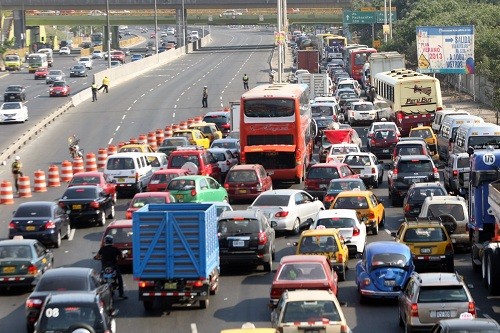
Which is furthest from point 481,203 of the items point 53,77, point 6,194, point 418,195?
point 53,77

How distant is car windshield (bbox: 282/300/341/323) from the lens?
2252 centimetres

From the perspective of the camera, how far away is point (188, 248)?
27.9 meters

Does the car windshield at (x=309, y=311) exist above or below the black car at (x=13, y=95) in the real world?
above

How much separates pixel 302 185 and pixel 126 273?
17.6 metres

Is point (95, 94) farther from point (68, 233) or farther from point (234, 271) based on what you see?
point (234, 271)

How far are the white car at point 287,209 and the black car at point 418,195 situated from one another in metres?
2.78

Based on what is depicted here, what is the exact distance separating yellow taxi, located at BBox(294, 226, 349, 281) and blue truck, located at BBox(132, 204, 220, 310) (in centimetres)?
310

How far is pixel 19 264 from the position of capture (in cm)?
2978

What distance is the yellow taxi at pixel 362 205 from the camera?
37.5m

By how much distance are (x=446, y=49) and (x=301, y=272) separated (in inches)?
2203

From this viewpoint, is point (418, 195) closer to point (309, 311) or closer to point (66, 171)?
point (309, 311)

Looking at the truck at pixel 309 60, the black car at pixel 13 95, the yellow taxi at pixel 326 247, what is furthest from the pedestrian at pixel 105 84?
the yellow taxi at pixel 326 247

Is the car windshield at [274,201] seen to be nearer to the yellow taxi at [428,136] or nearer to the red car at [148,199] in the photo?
the red car at [148,199]

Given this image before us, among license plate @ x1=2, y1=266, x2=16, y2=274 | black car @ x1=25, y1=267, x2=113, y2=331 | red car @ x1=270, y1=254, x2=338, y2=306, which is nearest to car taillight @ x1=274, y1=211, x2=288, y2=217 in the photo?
license plate @ x1=2, y1=266, x2=16, y2=274
